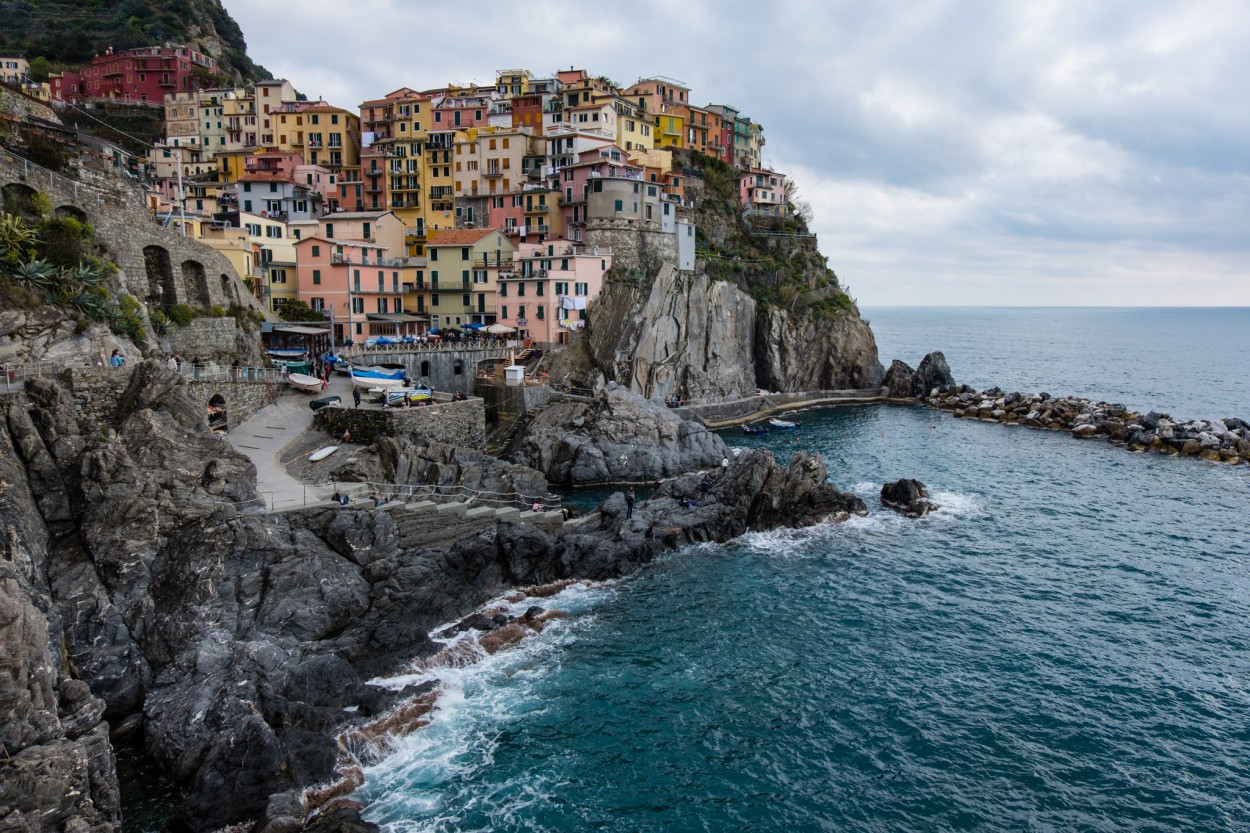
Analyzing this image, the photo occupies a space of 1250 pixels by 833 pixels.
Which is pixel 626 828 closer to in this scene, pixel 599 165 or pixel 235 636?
pixel 235 636

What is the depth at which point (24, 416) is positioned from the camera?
30.5 m

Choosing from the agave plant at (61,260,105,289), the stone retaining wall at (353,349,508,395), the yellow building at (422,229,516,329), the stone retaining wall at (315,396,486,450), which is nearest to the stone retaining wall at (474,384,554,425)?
the stone retaining wall at (353,349,508,395)

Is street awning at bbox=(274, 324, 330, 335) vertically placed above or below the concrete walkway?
above

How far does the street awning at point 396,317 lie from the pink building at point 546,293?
797 centimetres

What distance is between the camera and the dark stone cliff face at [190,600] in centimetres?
2091

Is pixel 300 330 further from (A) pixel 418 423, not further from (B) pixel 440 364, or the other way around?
(A) pixel 418 423

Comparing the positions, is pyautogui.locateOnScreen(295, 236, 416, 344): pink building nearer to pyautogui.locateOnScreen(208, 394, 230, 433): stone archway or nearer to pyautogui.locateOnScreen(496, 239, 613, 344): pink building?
pyautogui.locateOnScreen(496, 239, 613, 344): pink building

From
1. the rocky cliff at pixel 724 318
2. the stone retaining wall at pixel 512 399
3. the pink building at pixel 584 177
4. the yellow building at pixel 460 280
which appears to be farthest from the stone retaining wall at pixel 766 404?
the pink building at pixel 584 177

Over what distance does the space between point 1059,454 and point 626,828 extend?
190 feet

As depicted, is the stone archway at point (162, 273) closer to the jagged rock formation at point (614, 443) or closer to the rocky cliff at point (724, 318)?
the jagged rock formation at point (614, 443)

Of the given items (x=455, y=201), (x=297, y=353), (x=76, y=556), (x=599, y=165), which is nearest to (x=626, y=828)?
(x=76, y=556)

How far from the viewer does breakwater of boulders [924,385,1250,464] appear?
217 feet

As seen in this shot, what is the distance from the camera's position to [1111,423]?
241 feet

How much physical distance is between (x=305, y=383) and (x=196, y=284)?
1087 centimetres
